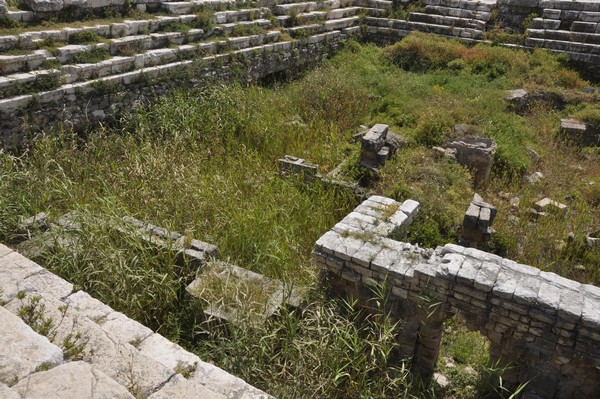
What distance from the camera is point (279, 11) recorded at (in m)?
13.3

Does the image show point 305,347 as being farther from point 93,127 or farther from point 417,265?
point 93,127

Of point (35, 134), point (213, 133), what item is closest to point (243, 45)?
point (213, 133)

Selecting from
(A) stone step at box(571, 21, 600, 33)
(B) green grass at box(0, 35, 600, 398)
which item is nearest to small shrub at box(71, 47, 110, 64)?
(B) green grass at box(0, 35, 600, 398)

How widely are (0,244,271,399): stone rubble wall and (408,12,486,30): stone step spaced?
14010 millimetres

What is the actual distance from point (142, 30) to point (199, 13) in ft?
5.85

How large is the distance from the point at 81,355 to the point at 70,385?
850 mm

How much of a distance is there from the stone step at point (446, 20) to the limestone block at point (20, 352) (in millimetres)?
14932

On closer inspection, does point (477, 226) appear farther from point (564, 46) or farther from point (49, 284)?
point (564, 46)

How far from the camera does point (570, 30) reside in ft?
45.5

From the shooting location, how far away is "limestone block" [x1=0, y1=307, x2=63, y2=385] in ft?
9.39

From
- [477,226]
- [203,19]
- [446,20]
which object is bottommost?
[477,226]

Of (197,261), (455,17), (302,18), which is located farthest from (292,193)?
(455,17)

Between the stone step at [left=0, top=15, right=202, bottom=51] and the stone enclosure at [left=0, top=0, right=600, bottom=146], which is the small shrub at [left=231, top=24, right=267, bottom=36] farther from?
the stone step at [left=0, top=15, right=202, bottom=51]

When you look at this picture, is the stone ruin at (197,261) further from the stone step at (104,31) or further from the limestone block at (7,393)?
the stone step at (104,31)
